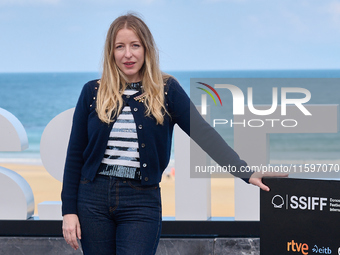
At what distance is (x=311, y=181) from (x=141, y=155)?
645 millimetres

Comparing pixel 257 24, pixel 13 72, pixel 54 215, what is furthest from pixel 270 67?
pixel 54 215

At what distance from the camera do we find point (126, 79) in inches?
84.0

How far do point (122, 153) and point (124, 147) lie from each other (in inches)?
1.0

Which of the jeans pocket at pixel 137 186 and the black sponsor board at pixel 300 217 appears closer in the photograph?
the black sponsor board at pixel 300 217

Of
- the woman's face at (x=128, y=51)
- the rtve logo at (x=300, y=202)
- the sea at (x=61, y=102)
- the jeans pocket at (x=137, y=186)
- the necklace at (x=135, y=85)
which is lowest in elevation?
the rtve logo at (x=300, y=202)

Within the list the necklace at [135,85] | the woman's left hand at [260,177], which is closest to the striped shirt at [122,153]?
the necklace at [135,85]

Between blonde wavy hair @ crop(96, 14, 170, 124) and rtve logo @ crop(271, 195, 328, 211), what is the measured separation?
553 mm

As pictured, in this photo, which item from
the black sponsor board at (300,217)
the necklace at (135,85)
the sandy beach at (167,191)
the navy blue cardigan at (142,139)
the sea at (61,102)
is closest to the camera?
the black sponsor board at (300,217)

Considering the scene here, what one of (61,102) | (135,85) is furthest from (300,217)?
(61,102)

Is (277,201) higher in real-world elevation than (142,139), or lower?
lower

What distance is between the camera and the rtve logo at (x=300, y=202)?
5.87 feet

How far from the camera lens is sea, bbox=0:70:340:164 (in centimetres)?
1373

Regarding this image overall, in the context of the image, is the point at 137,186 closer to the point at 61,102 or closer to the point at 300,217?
the point at 300,217

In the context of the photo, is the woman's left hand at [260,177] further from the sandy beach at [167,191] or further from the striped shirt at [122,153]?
the sandy beach at [167,191]
